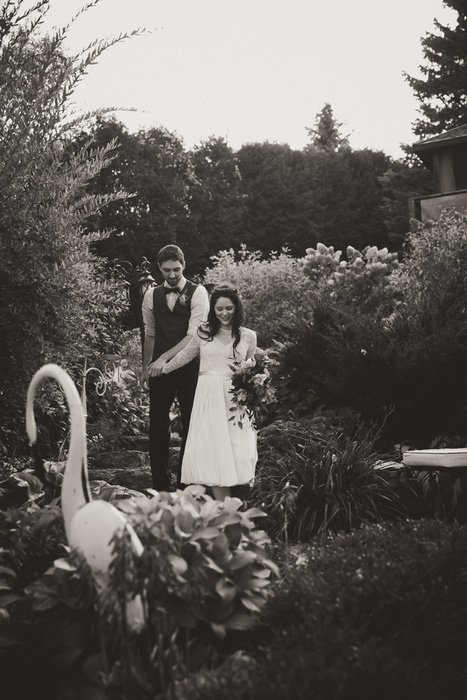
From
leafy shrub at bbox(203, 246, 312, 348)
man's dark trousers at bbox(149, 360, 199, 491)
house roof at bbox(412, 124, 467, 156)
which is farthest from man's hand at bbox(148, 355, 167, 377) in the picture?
house roof at bbox(412, 124, 467, 156)

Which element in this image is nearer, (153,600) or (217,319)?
(153,600)

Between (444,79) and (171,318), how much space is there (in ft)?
85.4

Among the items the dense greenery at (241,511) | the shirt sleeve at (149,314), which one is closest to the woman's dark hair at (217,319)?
the shirt sleeve at (149,314)

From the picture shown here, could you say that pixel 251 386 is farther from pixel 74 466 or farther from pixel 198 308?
pixel 74 466

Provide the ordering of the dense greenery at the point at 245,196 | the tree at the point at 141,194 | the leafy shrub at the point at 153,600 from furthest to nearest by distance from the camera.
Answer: the dense greenery at the point at 245,196, the tree at the point at 141,194, the leafy shrub at the point at 153,600

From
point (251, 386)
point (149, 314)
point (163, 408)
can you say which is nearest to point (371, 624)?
point (251, 386)

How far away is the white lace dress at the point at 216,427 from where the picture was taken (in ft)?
18.0

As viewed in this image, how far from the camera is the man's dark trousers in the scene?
18.9 ft

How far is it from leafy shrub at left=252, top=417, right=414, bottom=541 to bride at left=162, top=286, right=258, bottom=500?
1.04ft

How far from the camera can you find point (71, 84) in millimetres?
4395

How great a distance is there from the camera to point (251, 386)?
5234 millimetres

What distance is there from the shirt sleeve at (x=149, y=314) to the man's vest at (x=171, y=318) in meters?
0.05

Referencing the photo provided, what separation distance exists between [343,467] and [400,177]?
25755 millimetres

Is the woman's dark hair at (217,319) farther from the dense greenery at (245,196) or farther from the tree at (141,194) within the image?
the tree at (141,194)
